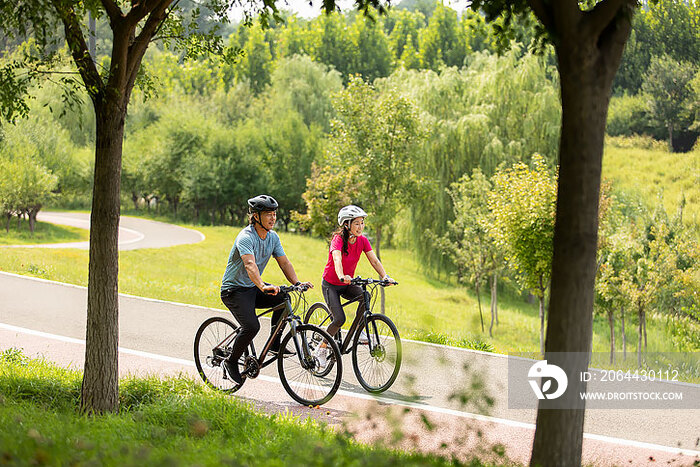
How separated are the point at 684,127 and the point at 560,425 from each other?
52.9 metres

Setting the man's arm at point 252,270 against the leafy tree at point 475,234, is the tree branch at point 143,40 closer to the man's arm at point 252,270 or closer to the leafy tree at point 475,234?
the man's arm at point 252,270

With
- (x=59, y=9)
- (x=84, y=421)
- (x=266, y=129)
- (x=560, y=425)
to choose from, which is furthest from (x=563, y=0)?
(x=266, y=129)

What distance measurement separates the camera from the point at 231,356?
720 centimetres

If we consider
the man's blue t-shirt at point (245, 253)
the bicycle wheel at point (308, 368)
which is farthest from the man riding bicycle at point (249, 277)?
the bicycle wheel at point (308, 368)

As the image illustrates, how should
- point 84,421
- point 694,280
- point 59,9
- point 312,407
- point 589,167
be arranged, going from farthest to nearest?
point 694,280
point 312,407
point 59,9
point 84,421
point 589,167

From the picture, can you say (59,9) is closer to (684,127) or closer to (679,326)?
(679,326)

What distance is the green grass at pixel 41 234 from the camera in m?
34.6

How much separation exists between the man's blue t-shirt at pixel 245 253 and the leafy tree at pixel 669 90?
5051cm

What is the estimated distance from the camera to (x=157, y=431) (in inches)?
201

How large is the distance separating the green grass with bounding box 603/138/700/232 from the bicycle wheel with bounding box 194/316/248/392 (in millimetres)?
33602

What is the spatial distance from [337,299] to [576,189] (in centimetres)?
410

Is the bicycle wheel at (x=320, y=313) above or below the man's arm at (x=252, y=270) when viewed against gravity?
below

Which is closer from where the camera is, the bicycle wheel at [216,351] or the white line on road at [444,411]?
the white line on road at [444,411]

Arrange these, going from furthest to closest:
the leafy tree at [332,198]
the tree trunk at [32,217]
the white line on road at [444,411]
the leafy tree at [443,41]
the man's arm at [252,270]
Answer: the leafy tree at [443,41]
the tree trunk at [32,217]
the leafy tree at [332,198]
the man's arm at [252,270]
the white line on road at [444,411]
